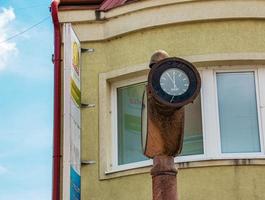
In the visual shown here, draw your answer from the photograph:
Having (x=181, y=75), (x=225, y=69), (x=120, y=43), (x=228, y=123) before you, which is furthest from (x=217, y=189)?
(x=181, y=75)

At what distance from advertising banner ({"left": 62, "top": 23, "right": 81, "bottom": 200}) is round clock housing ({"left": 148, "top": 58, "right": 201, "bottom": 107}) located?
159 inches

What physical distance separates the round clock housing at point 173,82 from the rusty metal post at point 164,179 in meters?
0.48

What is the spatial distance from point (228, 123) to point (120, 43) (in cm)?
231

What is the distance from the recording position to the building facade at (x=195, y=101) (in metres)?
9.80

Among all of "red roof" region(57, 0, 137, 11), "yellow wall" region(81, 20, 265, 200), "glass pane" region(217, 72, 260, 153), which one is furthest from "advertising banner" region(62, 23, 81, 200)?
"glass pane" region(217, 72, 260, 153)

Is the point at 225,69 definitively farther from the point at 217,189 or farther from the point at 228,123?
the point at 217,189

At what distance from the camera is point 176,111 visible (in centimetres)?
549

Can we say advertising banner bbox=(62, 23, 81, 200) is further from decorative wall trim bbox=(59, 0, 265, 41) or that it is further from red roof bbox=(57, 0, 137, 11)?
red roof bbox=(57, 0, 137, 11)

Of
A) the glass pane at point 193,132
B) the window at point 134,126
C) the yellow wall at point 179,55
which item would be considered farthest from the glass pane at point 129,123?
the glass pane at point 193,132

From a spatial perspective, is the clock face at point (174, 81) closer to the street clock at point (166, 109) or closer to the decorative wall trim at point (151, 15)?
the street clock at point (166, 109)

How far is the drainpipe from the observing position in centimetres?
1053

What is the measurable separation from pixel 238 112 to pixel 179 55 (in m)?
1.31

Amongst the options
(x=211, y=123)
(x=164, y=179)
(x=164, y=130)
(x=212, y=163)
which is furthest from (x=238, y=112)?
(x=164, y=179)

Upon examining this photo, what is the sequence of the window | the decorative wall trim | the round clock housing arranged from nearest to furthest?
the round clock housing → the window → the decorative wall trim
